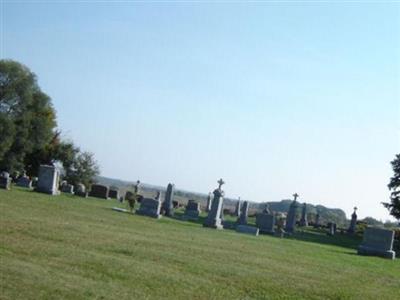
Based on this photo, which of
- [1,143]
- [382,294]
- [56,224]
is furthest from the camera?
[1,143]

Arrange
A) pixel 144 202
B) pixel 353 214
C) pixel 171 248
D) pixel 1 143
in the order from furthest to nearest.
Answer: pixel 353 214, pixel 1 143, pixel 144 202, pixel 171 248

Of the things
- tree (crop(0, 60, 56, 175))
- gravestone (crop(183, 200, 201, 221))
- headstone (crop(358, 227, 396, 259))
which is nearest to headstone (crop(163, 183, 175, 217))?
gravestone (crop(183, 200, 201, 221))

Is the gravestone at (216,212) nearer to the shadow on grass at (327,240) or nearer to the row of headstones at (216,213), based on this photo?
the row of headstones at (216,213)

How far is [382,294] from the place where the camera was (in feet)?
39.9

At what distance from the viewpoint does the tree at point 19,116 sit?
44944 millimetres

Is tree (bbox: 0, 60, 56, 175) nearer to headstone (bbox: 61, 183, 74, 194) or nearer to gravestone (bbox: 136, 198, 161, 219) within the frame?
headstone (bbox: 61, 183, 74, 194)

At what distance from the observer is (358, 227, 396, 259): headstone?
950 inches

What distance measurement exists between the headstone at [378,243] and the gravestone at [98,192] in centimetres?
2726

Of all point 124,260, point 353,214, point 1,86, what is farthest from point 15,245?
point 353,214

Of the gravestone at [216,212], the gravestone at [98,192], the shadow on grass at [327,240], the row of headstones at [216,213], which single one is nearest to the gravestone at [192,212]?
the row of headstones at [216,213]

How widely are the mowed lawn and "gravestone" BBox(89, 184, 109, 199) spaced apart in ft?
98.1

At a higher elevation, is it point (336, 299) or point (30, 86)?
point (30, 86)

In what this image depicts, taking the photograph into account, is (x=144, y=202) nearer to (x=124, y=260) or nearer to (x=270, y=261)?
(x=270, y=261)

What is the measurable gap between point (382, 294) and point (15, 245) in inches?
318
